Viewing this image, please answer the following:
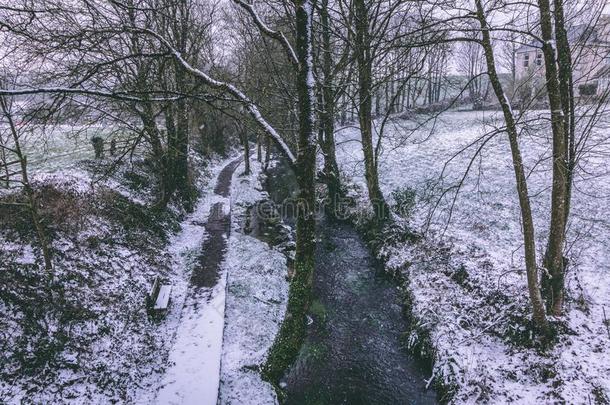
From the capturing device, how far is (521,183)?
643 cm

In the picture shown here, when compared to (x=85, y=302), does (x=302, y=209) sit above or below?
above

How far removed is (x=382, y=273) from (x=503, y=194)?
20.5 ft

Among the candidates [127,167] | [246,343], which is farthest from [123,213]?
[246,343]

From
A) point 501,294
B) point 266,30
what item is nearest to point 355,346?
point 501,294

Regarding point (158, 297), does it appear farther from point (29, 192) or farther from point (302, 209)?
point (302, 209)

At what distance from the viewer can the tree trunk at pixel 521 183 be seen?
6.26 m

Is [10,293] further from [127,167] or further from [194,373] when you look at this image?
[127,167]

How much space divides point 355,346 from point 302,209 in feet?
12.5

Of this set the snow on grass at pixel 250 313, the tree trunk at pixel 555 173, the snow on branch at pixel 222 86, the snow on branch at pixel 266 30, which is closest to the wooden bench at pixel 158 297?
the snow on grass at pixel 250 313

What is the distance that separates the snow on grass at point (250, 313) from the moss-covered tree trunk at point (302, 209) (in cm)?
51

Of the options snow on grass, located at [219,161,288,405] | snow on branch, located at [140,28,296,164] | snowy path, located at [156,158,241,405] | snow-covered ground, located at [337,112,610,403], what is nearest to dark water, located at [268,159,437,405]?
snow-covered ground, located at [337,112,610,403]

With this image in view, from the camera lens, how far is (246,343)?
829 centimetres

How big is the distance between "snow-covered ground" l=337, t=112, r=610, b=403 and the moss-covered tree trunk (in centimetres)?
206

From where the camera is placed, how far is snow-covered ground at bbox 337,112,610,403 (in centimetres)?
634
